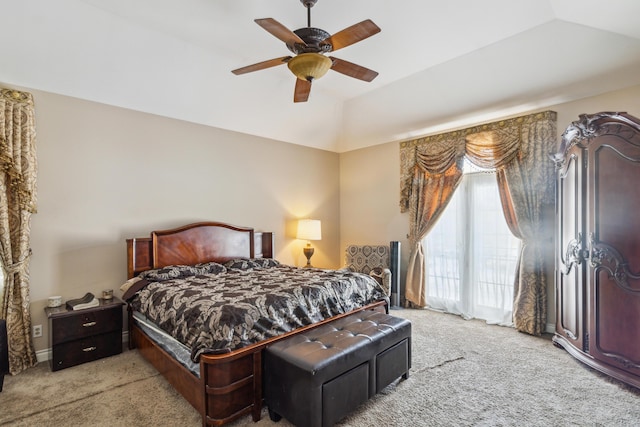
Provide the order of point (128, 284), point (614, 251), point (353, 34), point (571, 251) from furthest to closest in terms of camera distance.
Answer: point (128, 284) < point (571, 251) < point (614, 251) < point (353, 34)

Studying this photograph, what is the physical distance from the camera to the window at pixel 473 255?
4359 mm

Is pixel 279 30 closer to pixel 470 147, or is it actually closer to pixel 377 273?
pixel 470 147

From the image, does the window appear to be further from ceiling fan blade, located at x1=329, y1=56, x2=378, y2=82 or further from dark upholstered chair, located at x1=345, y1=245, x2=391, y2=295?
Result: ceiling fan blade, located at x1=329, y1=56, x2=378, y2=82

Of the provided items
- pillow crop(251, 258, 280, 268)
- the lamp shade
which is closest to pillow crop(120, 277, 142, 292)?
pillow crop(251, 258, 280, 268)

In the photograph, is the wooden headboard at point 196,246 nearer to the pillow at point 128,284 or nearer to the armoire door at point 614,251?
the pillow at point 128,284

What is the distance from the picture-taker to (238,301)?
250 centimetres

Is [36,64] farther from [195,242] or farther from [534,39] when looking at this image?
[534,39]

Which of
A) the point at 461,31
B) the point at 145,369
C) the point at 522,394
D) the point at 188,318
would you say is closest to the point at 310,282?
the point at 188,318

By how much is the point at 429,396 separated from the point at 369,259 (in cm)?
295

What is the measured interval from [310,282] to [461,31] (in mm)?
3017

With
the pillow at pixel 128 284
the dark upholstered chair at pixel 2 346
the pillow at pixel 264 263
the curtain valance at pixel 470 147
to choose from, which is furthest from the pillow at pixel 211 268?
the curtain valance at pixel 470 147

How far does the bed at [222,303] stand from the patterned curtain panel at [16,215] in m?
0.88

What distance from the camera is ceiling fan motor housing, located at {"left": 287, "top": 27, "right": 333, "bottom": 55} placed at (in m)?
2.45

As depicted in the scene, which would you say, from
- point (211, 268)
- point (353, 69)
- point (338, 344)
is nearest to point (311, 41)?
point (353, 69)
